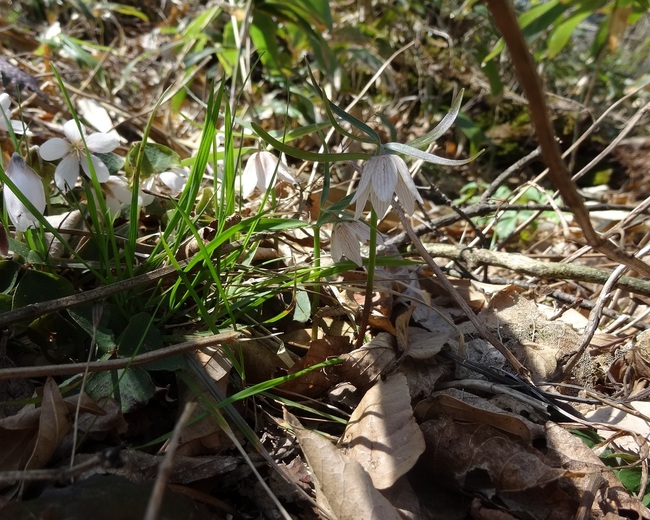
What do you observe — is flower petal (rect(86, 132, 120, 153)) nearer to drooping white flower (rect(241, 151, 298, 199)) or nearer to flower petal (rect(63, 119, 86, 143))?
flower petal (rect(63, 119, 86, 143))

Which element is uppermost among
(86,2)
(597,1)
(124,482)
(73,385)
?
(86,2)

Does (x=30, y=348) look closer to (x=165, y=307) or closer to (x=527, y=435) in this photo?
(x=165, y=307)

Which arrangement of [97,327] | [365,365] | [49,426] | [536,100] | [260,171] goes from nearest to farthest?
[536,100] → [49,426] → [97,327] → [365,365] → [260,171]

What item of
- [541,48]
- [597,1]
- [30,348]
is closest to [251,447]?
[30,348]

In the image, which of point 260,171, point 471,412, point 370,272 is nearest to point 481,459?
point 471,412

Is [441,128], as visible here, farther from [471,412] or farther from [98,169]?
[98,169]
